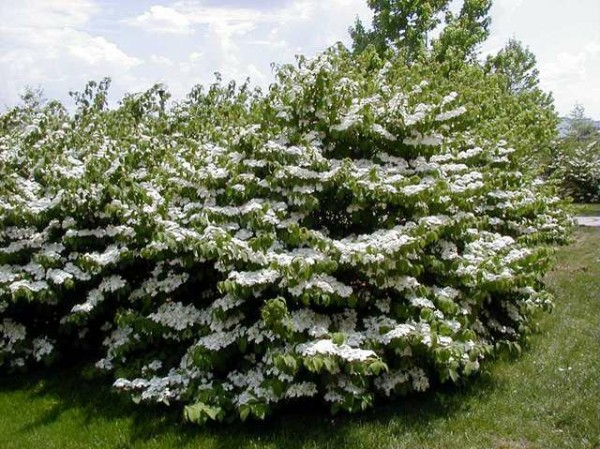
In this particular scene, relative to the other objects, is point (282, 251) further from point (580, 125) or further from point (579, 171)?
point (580, 125)

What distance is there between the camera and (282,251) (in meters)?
5.23

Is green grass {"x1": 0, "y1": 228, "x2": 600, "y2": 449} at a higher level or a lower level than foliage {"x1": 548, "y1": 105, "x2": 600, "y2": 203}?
lower

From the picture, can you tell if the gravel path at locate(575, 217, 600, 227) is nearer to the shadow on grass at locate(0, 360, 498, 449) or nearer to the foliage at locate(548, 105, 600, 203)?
the foliage at locate(548, 105, 600, 203)

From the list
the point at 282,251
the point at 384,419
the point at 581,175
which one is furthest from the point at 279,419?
the point at 581,175

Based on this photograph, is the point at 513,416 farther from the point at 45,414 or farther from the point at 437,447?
the point at 45,414

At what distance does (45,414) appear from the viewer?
5.54 m

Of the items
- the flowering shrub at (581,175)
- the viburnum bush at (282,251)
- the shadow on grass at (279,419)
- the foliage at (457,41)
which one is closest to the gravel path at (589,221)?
the foliage at (457,41)

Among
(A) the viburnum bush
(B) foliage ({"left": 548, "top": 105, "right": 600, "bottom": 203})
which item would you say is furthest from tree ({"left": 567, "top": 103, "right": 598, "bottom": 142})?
(A) the viburnum bush

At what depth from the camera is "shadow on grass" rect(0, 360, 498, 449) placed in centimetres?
479

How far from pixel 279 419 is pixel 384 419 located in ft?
2.80

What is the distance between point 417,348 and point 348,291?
70cm

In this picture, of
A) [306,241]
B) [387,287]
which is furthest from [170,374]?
[387,287]

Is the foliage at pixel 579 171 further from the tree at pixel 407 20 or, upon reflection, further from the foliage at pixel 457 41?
the tree at pixel 407 20

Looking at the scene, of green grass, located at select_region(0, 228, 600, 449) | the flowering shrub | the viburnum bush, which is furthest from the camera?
the flowering shrub
